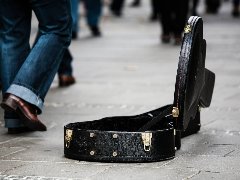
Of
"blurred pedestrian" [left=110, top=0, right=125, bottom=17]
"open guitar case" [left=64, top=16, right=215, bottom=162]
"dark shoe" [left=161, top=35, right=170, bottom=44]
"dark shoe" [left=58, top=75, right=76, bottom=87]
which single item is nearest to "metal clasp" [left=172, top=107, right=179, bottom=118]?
"open guitar case" [left=64, top=16, right=215, bottom=162]

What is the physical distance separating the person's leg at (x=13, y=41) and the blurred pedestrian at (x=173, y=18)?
25.6ft

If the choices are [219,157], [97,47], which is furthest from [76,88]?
[97,47]

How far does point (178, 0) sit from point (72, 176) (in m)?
9.65

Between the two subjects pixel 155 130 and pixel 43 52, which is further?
pixel 43 52

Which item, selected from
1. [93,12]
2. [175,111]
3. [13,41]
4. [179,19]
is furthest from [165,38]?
[175,111]

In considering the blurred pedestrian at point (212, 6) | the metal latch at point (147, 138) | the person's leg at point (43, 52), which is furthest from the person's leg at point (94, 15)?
the metal latch at point (147, 138)

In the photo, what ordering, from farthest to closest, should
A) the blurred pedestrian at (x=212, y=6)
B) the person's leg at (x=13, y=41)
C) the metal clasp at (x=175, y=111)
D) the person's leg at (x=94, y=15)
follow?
1. the blurred pedestrian at (x=212, y=6)
2. the person's leg at (x=94, y=15)
3. the person's leg at (x=13, y=41)
4. the metal clasp at (x=175, y=111)

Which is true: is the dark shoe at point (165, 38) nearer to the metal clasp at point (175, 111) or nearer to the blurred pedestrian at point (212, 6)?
the blurred pedestrian at point (212, 6)

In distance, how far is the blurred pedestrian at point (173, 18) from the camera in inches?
552

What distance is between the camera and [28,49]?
6426 mm

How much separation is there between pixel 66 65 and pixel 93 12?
23.7 ft

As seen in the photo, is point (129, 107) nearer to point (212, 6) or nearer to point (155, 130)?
point (155, 130)

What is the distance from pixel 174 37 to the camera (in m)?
14.1

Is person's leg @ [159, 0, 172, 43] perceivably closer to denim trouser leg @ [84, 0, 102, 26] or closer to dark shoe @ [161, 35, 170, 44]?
dark shoe @ [161, 35, 170, 44]
